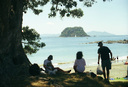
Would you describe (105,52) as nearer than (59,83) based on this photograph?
No

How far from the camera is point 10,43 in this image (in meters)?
7.88

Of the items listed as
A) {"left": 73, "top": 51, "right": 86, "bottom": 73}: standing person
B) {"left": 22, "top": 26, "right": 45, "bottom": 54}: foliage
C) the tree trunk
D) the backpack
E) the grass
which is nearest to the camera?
the grass

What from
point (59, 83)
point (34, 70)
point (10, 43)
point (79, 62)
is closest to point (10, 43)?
point (10, 43)

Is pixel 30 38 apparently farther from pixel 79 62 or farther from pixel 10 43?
pixel 79 62

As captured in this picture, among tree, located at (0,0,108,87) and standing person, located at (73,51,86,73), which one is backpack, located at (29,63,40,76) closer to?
tree, located at (0,0,108,87)

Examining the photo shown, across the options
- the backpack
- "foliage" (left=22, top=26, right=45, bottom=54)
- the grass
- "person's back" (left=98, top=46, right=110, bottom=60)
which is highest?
"foliage" (left=22, top=26, right=45, bottom=54)

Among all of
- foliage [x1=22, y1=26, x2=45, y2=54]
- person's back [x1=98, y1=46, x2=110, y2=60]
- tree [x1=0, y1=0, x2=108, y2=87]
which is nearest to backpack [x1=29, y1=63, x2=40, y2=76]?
tree [x1=0, y1=0, x2=108, y2=87]

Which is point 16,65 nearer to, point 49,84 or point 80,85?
→ point 49,84

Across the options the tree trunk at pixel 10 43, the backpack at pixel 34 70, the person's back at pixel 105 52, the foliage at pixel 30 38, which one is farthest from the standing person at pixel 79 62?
the foliage at pixel 30 38

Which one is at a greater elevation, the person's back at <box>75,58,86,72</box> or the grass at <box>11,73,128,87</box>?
the person's back at <box>75,58,86,72</box>

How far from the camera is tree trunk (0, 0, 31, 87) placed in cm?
642

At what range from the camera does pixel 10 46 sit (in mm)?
7910

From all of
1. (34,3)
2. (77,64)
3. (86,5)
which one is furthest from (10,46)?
(34,3)

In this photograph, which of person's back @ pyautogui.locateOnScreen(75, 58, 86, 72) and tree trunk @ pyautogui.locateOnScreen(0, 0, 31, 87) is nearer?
tree trunk @ pyautogui.locateOnScreen(0, 0, 31, 87)
